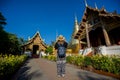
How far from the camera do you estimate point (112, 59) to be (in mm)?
9141

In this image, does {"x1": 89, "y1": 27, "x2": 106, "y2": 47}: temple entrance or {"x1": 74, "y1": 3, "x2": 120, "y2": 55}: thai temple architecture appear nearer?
{"x1": 74, "y1": 3, "x2": 120, "y2": 55}: thai temple architecture

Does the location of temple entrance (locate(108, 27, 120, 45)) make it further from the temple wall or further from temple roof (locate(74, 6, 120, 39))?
the temple wall

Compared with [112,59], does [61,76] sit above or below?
below

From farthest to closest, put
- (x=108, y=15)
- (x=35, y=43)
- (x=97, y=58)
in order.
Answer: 1. (x=35, y=43)
2. (x=108, y=15)
3. (x=97, y=58)

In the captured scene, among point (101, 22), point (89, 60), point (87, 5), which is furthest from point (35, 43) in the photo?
point (89, 60)

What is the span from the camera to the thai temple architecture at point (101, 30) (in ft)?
57.5

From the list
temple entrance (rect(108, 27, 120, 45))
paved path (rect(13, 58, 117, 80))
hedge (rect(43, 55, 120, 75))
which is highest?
temple entrance (rect(108, 27, 120, 45))

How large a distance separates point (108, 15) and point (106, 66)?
9.67 m

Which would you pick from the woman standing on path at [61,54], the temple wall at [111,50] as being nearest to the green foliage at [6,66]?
the woman standing on path at [61,54]

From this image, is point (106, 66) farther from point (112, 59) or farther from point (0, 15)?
point (0, 15)

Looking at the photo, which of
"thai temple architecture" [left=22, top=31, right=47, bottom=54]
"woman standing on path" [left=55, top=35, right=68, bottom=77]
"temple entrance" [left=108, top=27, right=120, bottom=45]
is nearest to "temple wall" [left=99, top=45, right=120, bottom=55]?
"temple entrance" [left=108, top=27, right=120, bottom=45]

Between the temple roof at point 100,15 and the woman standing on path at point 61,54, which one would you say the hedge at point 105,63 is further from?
the temple roof at point 100,15

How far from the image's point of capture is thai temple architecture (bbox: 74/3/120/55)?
1754 cm

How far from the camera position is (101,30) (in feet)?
77.0
